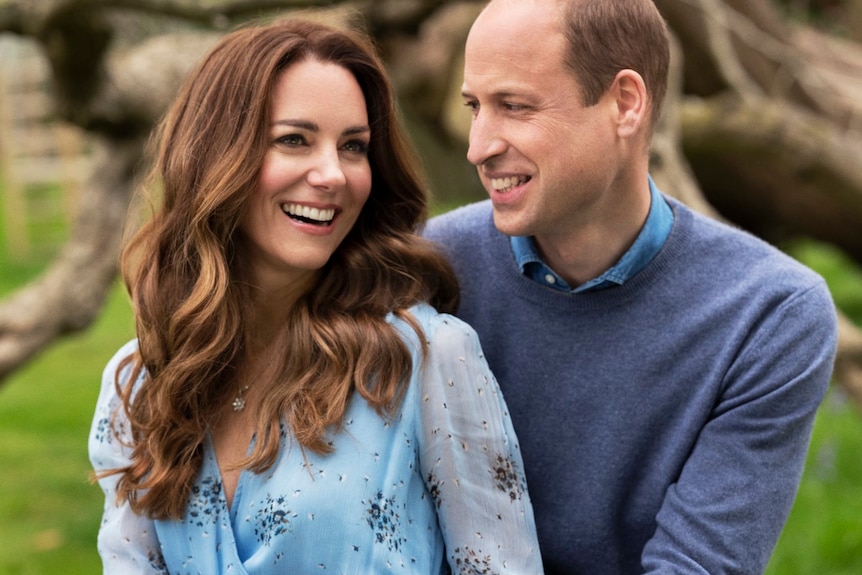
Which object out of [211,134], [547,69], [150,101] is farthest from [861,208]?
[211,134]

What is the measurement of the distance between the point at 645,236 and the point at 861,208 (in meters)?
3.25

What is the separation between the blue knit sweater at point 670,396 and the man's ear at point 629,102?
0.23 m

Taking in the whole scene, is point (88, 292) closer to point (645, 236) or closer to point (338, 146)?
point (338, 146)

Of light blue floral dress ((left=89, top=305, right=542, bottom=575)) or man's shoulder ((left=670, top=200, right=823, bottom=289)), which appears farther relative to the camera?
man's shoulder ((left=670, top=200, right=823, bottom=289))

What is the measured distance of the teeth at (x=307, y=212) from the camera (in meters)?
2.01

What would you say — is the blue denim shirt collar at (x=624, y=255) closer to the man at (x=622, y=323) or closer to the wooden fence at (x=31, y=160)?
the man at (x=622, y=323)

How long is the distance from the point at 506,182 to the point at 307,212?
36cm

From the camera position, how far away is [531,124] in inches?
79.2

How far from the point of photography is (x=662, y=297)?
213cm

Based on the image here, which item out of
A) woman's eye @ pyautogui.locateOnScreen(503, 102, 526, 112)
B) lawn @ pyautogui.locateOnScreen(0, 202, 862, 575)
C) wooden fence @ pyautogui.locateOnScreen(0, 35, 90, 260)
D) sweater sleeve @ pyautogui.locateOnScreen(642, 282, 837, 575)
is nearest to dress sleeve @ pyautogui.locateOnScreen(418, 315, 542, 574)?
sweater sleeve @ pyautogui.locateOnScreen(642, 282, 837, 575)

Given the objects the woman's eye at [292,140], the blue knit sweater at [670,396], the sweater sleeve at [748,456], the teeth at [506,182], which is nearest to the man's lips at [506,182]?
the teeth at [506,182]

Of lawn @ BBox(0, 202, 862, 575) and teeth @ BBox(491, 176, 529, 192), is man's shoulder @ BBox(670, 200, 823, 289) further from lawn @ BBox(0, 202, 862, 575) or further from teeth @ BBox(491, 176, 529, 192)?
lawn @ BBox(0, 202, 862, 575)

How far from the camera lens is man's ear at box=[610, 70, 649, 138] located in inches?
81.4

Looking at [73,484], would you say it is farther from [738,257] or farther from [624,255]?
[738,257]
